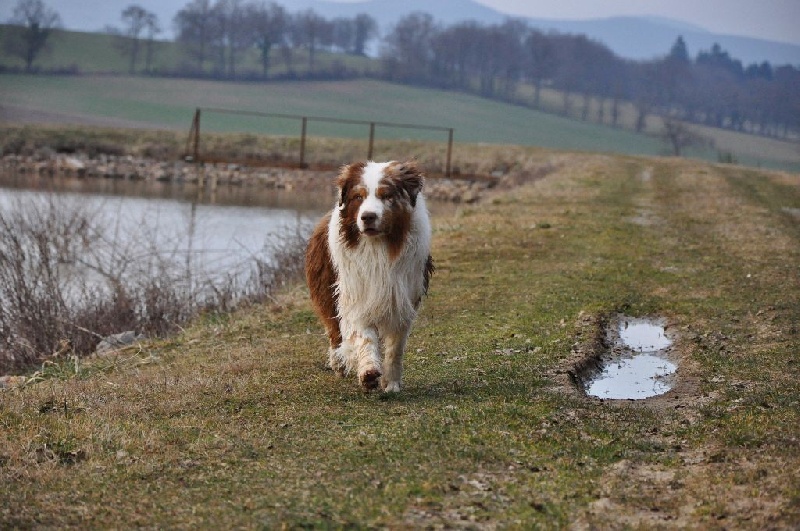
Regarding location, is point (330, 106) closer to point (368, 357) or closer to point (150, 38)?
point (150, 38)

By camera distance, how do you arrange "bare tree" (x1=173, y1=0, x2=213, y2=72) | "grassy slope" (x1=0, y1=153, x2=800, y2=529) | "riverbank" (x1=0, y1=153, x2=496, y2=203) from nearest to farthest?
"grassy slope" (x1=0, y1=153, x2=800, y2=529), "riverbank" (x1=0, y1=153, x2=496, y2=203), "bare tree" (x1=173, y1=0, x2=213, y2=72)

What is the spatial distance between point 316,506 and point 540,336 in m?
5.66

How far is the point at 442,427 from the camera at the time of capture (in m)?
8.17

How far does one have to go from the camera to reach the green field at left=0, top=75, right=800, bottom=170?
86.4 metres

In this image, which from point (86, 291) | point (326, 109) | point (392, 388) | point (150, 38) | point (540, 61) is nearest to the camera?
point (392, 388)

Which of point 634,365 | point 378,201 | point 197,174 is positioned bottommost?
point 197,174

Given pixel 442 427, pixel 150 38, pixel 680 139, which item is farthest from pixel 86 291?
pixel 150 38

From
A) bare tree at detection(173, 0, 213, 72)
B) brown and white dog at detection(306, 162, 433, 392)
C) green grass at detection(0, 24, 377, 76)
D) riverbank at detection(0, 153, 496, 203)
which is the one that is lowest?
riverbank at detection(0, 153, 496, 203)

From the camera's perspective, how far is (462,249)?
18.7 m

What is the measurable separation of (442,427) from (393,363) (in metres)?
1.34

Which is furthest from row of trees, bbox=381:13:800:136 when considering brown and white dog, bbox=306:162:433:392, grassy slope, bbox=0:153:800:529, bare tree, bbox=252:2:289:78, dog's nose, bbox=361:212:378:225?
dog's nose, bbox=361:212:378:225

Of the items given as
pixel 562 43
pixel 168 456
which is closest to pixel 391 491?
pixel 168 456

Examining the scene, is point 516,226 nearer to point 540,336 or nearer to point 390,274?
point 540,336

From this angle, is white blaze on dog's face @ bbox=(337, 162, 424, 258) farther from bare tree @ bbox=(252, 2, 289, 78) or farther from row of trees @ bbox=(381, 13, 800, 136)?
row of trees @ bbox=(381, 13, 800, 136)
